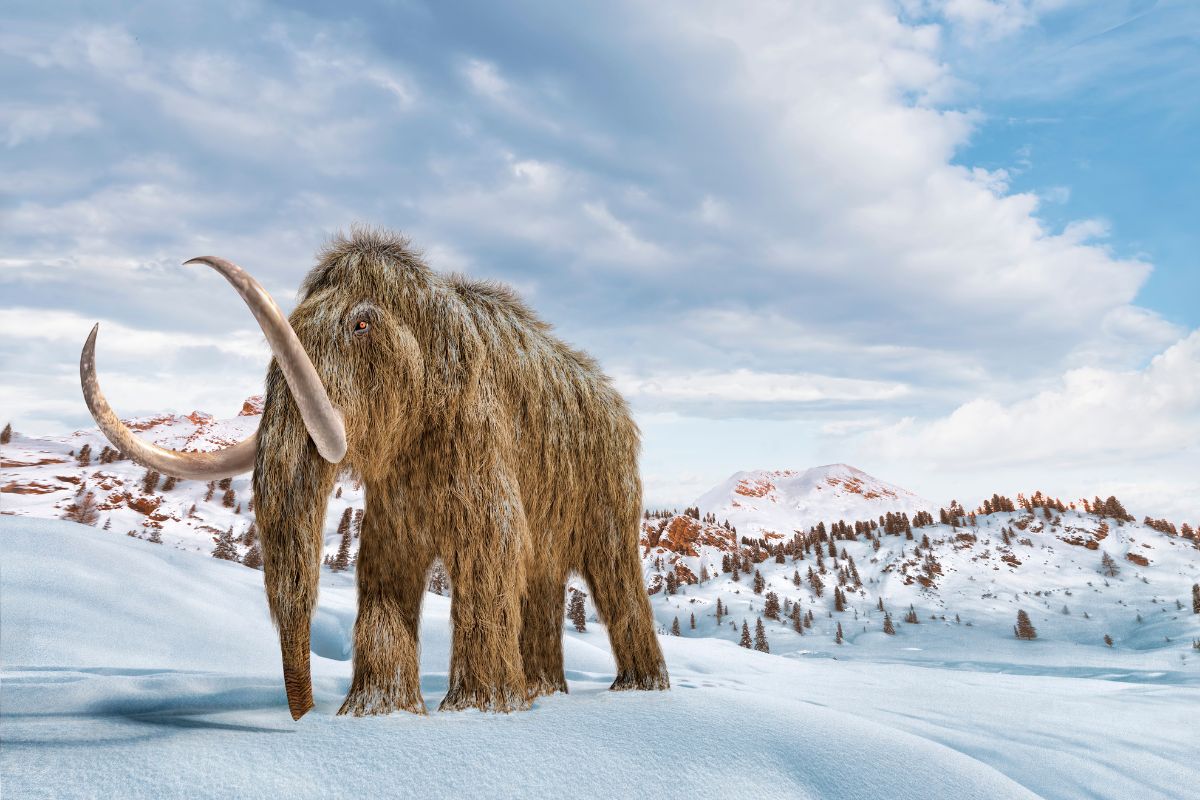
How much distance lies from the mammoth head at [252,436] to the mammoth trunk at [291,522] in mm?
143

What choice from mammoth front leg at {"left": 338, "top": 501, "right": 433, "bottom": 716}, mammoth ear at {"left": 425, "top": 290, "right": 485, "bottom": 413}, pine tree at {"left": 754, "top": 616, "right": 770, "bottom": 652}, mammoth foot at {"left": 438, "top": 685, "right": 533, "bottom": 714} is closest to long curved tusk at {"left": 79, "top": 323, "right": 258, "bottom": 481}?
mammoth front leg at {"left": 338, "top": 501, "right": 433, "bottom": 716}

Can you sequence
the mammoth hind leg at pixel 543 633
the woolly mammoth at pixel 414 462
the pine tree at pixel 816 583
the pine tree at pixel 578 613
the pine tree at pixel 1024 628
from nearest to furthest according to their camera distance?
1. the woolly mammoth at pixel 414 462
2. the mammoth hind leg at pixel 543 633
3. the pine tree at pixel 578 613
4. the pine tree at pixel 1024 628
5. the pine tree at pixel 816 583

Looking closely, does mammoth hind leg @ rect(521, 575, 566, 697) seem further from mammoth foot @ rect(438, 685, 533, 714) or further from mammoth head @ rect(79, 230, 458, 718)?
mammoth head @ rect(79, 230, 458, 718)

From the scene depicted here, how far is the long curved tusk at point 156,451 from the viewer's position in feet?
10.0

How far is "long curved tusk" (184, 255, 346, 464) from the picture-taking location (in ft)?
9.75

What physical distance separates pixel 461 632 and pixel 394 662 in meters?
0.40

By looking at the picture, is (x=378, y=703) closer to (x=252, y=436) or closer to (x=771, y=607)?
(x=252, y=436)

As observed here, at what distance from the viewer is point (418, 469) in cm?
408

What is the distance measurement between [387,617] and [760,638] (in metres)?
12.2

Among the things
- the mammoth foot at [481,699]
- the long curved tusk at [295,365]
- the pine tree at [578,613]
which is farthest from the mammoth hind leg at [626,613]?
the pine tree at [578,613]

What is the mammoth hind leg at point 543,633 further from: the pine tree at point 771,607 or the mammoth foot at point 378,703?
the pine tree at point 771,607

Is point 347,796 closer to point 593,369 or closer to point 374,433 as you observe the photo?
point 374,433

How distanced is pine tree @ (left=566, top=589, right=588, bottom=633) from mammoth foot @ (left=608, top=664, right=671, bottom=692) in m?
4.53

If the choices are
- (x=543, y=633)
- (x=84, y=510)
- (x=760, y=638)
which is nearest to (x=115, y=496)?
(x=84, y=510)
